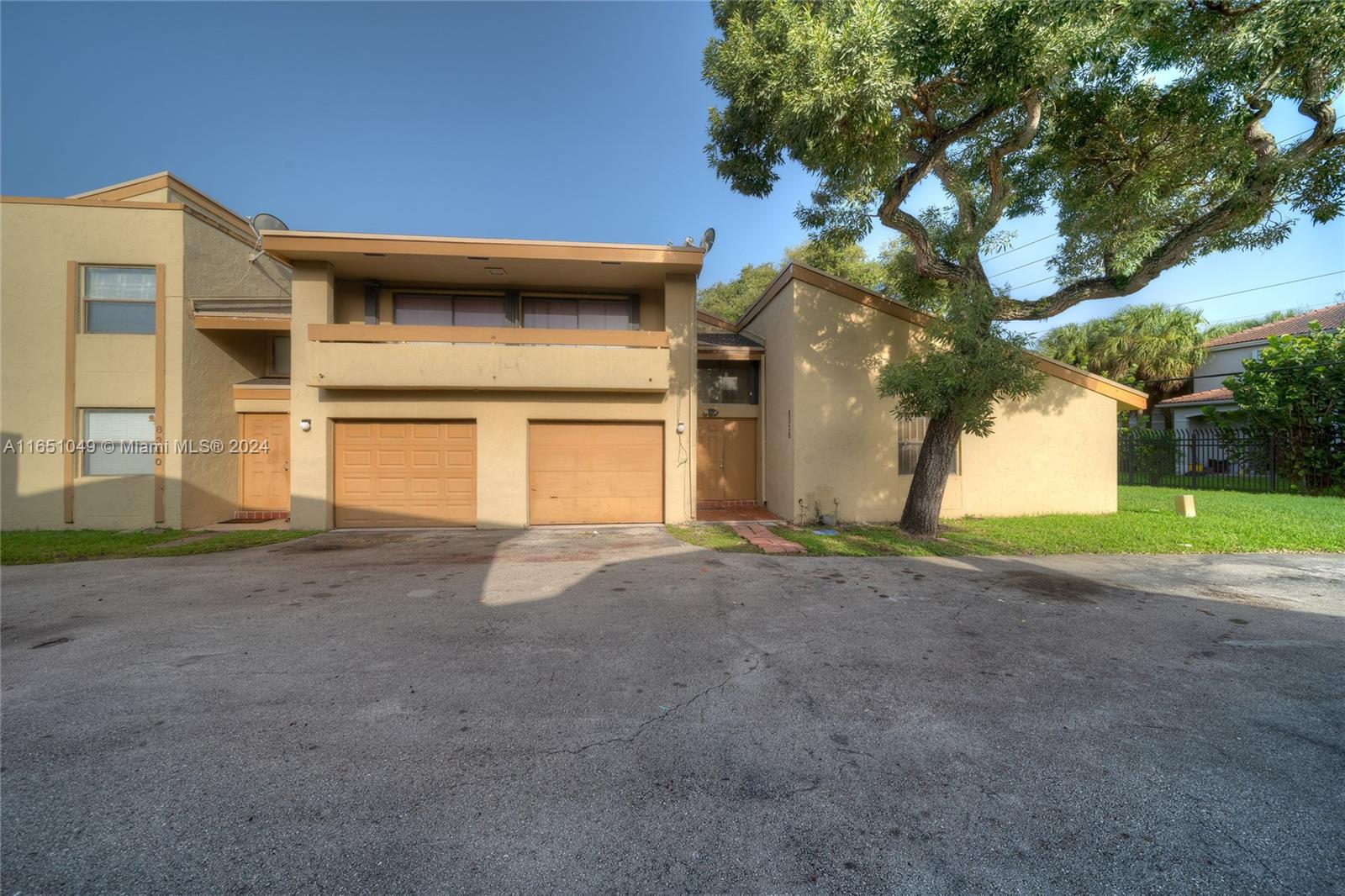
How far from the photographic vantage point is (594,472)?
1077 cm

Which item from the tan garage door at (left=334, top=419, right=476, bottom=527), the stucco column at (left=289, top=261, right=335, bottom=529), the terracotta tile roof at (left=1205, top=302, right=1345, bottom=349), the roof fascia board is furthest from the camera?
the terracotta tile roof at (left=1205, top=302, right=1345, bottom=349)

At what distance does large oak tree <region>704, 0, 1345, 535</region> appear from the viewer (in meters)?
6.57

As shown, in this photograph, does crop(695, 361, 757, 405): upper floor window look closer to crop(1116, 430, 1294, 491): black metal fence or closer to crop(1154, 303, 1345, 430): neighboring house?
crop(1116, 430, 1294, 491): black metal fence

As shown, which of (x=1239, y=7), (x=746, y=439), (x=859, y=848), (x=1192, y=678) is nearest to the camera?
(x=859, y=848)

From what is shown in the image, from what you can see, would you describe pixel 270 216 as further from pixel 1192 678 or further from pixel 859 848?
pixel 1192 678

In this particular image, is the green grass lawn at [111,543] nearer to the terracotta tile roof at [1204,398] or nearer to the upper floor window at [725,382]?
the upper floor window at [725,382]

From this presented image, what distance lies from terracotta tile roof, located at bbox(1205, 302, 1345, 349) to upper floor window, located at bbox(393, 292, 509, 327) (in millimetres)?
27258

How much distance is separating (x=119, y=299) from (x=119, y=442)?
2.91m

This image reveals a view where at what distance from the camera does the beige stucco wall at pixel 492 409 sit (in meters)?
10.1

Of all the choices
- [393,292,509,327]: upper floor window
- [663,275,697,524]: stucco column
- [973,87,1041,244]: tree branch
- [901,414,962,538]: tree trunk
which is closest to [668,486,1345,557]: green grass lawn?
[901,414,962,538]: tree trunk

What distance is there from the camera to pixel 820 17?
23.6 feet

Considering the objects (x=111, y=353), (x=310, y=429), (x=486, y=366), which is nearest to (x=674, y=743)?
(x=486, y=366)

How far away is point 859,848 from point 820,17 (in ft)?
30.9

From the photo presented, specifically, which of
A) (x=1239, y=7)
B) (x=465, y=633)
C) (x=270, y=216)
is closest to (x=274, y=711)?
(x=465, y=633)
